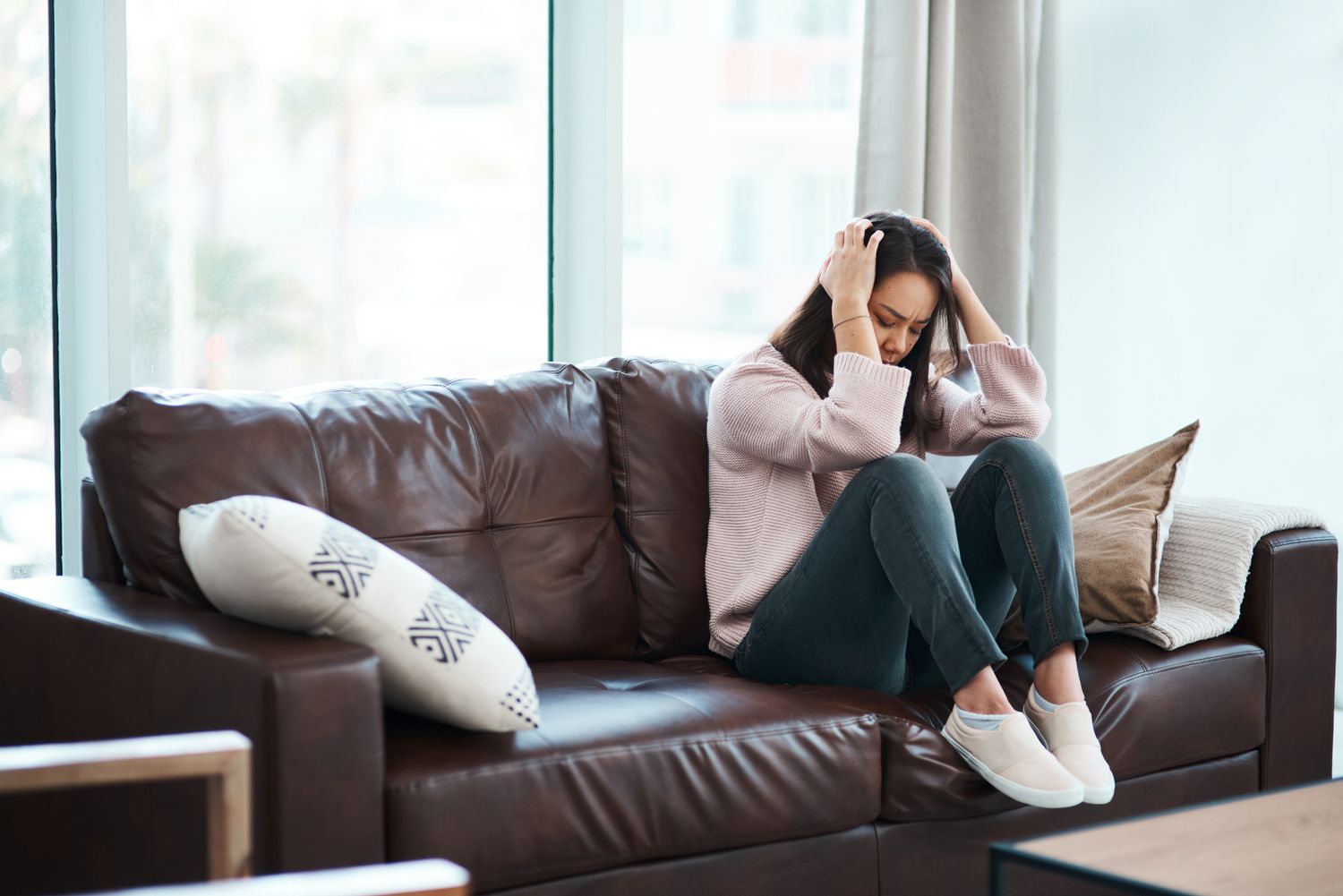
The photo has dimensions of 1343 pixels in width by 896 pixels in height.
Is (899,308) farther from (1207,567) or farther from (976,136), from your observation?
(976,136)

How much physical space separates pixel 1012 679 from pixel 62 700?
55.5 inches

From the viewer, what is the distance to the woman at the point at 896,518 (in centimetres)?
195

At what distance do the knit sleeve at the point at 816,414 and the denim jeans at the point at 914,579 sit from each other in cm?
7

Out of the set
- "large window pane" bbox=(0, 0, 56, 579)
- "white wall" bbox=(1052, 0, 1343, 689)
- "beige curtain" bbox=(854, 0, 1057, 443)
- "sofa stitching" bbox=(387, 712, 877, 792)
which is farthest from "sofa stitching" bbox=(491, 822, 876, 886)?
"white wall" bbox=(1052, 0, 1343, 689)

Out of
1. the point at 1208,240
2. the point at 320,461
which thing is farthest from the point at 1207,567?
the point at 1208,240

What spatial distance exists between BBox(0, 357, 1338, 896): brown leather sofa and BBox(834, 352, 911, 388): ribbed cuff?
0.37 meters

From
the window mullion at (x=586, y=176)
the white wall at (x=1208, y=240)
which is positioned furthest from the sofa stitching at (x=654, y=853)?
the white wall at (x=1208, y=240)

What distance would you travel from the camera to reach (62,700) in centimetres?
184

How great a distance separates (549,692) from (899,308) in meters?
0.86

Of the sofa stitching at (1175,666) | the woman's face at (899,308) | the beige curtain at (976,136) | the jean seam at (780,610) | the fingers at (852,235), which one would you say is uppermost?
the beige curtain at (976,136)

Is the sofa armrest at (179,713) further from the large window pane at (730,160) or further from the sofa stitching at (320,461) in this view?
the large window pane at (730,160)

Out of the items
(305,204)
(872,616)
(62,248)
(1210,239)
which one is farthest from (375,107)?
(1210,239)

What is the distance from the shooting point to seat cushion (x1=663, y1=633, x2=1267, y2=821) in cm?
197

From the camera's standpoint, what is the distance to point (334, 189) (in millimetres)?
2963
